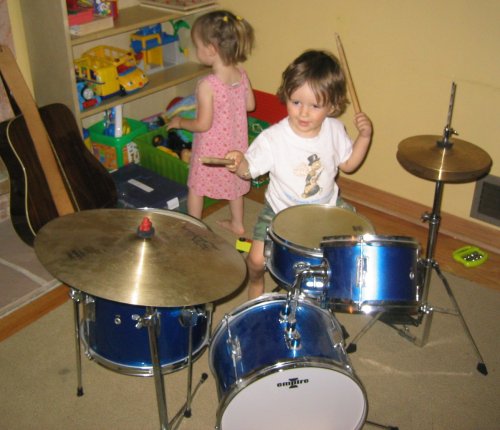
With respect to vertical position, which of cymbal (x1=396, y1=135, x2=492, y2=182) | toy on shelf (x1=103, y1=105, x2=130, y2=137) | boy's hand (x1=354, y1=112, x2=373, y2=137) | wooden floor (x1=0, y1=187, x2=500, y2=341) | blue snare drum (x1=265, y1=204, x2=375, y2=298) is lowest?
wooden floor (x1=0, y1=187, x2=500, y2=341)

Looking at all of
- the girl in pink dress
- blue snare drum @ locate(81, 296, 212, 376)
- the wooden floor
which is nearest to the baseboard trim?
the wooden floor

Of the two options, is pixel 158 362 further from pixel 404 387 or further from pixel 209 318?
pixel 404 387

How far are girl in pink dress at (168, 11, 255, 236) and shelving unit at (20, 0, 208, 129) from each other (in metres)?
0.54

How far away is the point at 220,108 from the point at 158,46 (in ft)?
3.44

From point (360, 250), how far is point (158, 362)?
667 mm

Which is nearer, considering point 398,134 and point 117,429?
point 117,429

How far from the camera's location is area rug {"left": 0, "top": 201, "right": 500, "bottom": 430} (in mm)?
2094

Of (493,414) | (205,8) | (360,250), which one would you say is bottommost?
(493,414)

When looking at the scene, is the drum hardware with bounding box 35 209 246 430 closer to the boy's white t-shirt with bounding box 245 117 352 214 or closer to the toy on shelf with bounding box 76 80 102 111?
the boy's white t-shirt with bounding box 245 117 352 214

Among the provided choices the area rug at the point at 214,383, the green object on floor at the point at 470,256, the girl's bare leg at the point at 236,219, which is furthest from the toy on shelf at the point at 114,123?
the green object on floor at the point at 470,256

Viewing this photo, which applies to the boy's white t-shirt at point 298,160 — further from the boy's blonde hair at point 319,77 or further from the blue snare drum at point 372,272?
the blue snare drum at point 372,272

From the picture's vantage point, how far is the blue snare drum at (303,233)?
75.7 inches

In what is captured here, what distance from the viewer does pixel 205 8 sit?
135 inches

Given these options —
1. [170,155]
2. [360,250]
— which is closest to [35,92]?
[170,155]
